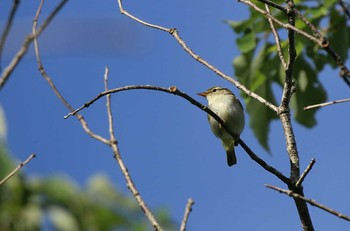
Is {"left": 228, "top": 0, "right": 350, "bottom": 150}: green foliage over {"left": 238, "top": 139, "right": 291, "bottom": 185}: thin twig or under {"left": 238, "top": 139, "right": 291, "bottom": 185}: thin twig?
over

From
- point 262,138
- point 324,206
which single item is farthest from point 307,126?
point 324,206

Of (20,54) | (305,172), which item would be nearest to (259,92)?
(305,172)

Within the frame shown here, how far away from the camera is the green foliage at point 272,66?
637 cm

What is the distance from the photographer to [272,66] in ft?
21.3

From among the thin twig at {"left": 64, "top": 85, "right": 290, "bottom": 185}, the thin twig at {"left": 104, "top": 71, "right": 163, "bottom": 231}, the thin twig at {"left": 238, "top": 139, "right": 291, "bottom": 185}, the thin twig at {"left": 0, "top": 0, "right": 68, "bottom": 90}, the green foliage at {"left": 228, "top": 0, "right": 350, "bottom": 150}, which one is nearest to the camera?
the thin twig at {"left": 0, "top": 0, "right": 68, "bottom": 90}

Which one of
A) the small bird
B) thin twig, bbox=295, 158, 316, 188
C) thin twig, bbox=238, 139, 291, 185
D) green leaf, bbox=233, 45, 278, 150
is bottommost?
thin twig, bbox=295, 158, 316, 188

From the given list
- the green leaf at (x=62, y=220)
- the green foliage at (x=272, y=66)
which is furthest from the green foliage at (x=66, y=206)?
the green foliage at (x=272, y=66)

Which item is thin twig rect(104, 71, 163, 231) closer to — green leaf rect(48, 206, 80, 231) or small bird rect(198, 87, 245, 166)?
green leaf rect(48, 206, 80, 231)

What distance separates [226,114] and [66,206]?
4077mm

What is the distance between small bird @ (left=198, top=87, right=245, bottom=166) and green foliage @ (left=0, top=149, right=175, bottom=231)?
3494 millimetres

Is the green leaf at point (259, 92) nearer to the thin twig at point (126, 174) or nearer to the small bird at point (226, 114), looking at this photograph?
the small bird at point (226, 114)

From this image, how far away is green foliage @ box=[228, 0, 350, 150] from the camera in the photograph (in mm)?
6371

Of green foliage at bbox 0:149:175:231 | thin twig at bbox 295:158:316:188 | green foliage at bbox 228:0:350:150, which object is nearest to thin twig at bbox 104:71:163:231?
green foliage at bbox 0:149:175:231

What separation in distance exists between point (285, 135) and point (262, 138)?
9.78 ft
